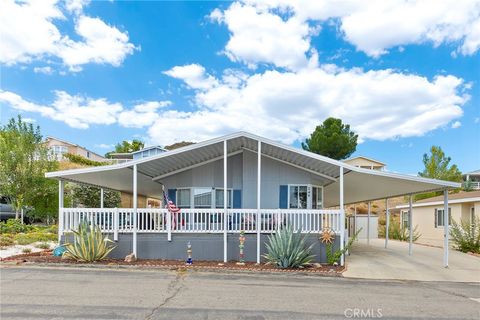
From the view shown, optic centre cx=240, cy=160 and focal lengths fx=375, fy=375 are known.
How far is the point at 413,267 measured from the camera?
486 inches

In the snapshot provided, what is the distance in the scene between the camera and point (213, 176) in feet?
48.6

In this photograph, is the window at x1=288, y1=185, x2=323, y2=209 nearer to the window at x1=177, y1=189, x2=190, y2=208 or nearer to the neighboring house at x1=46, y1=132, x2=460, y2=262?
the neighboring house at x1=46, y1=132, x2=460, y2=262

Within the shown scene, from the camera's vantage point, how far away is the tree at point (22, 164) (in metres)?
21.7

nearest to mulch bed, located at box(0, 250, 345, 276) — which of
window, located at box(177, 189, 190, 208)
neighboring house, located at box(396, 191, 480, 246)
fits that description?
window, located at box(177, 189, 190, 208)

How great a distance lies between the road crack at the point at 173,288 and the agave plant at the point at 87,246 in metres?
2.69

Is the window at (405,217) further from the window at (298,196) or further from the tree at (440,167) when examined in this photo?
the window at (298,196)

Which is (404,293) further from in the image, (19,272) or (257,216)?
(19,272)

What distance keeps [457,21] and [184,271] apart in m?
14.4

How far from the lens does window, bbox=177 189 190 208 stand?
1492 centimetres

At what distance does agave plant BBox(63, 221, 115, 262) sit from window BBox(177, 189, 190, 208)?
13.1ft

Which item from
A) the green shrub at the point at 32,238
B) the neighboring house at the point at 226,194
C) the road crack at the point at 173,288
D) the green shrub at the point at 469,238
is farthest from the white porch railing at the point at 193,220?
the green shrub at the point at 469,238

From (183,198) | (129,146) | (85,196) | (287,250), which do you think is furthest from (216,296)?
(129,146)

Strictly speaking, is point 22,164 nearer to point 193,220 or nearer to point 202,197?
point 202,197

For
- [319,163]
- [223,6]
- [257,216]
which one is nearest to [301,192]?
[319,163]
